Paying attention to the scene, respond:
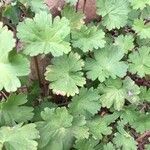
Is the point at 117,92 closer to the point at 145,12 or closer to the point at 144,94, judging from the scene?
the point at 144,94

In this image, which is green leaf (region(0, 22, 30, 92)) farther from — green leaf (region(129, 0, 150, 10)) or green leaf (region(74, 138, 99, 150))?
green leaf (region(129, 0, 150, 10))

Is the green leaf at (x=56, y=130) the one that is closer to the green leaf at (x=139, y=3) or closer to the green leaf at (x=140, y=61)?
the green leaf at (x=140, y=61)

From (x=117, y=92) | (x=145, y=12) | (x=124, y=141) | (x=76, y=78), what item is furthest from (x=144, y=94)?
(x=145, y=12)

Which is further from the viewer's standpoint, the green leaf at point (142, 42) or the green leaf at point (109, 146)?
the green leaf at point (142, 42)

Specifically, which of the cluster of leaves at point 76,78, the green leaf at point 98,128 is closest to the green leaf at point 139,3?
the cluster of leaves at point 76,78

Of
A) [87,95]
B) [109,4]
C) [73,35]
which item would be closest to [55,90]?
[87,95]

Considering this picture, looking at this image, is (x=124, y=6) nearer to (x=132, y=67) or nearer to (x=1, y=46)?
(x=132, y=67)
